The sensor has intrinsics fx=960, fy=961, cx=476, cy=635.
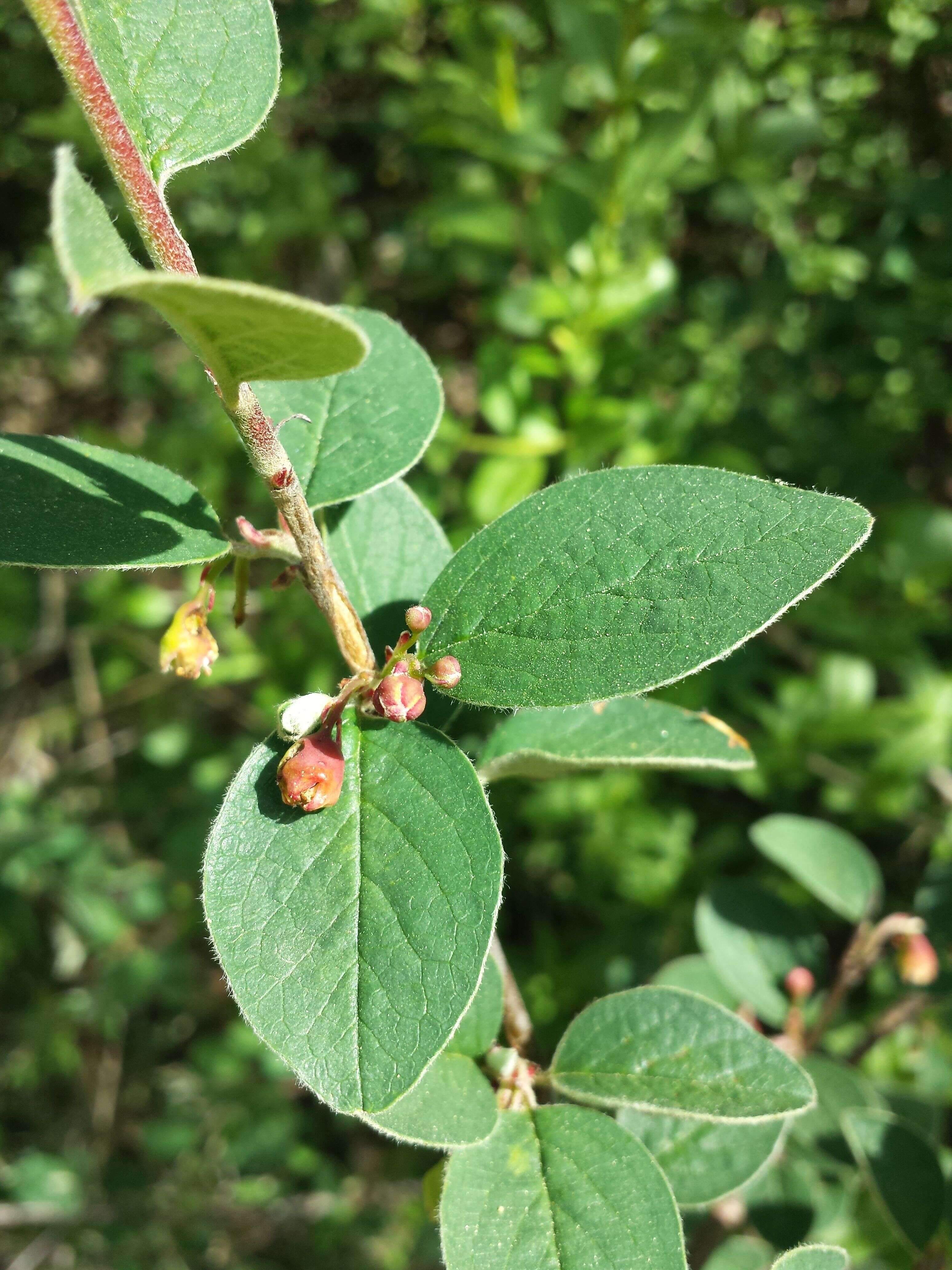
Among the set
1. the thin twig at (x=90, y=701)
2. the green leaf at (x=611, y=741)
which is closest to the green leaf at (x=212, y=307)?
the green leaf at (x=611, y=741)

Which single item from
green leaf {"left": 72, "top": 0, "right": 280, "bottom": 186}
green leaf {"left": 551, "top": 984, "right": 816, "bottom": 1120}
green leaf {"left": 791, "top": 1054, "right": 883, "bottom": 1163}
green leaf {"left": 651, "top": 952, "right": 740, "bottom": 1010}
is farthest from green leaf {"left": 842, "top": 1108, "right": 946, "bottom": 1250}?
green leaf {"left": 72, "top": 0, "right": 280, "bottom": 186}

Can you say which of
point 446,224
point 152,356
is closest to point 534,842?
point 446,224

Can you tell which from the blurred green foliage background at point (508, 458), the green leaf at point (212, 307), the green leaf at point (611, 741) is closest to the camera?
the green leaf at point (212, 307)

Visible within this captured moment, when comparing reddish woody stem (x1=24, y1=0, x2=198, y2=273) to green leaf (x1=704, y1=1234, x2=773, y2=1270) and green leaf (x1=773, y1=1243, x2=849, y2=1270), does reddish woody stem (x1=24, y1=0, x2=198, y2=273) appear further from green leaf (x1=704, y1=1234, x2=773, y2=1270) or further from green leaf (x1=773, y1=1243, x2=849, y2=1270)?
green leaf (x1=704, y1=1234, x2=773, y2=1270)

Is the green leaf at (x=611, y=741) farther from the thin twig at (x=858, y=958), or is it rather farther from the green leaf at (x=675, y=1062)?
the thin twig at (x=858, y=958)

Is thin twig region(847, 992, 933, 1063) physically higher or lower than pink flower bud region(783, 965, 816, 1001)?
lower

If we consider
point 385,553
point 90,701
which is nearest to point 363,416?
point 385,553

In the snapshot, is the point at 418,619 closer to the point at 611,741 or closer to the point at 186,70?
the point at 611,741
